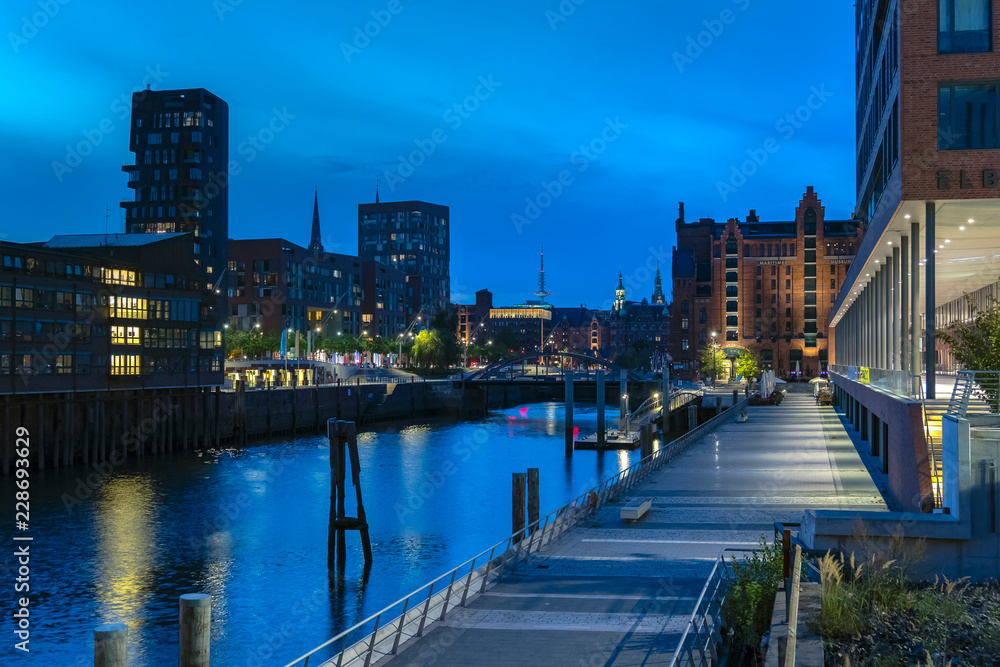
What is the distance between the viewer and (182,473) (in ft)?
189

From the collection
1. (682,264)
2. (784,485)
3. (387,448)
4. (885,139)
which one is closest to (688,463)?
(784,485)

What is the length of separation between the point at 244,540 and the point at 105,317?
37208 mm

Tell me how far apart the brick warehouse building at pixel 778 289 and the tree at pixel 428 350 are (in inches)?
1711

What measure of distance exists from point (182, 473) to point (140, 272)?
22.5 m

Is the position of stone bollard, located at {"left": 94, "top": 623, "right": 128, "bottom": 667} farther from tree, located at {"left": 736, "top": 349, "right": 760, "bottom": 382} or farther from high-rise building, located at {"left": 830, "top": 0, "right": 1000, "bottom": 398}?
tree, located at {"left": 736, "top": 349, "right": 760, "bottom": 382}

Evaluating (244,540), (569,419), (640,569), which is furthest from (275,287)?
(640,569)

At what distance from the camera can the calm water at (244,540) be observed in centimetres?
2594

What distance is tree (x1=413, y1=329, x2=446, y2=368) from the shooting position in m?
155

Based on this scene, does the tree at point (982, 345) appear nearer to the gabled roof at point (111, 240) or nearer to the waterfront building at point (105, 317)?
the waterfront building at point (105, 317)

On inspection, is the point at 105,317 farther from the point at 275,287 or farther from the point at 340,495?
the point at 275,287

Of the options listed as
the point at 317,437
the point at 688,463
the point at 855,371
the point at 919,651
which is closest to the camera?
the point at 919,651

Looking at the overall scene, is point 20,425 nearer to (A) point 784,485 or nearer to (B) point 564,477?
(B) point 564,477

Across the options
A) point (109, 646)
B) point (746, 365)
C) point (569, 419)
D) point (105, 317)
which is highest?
point (105, 317)

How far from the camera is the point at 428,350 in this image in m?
155
